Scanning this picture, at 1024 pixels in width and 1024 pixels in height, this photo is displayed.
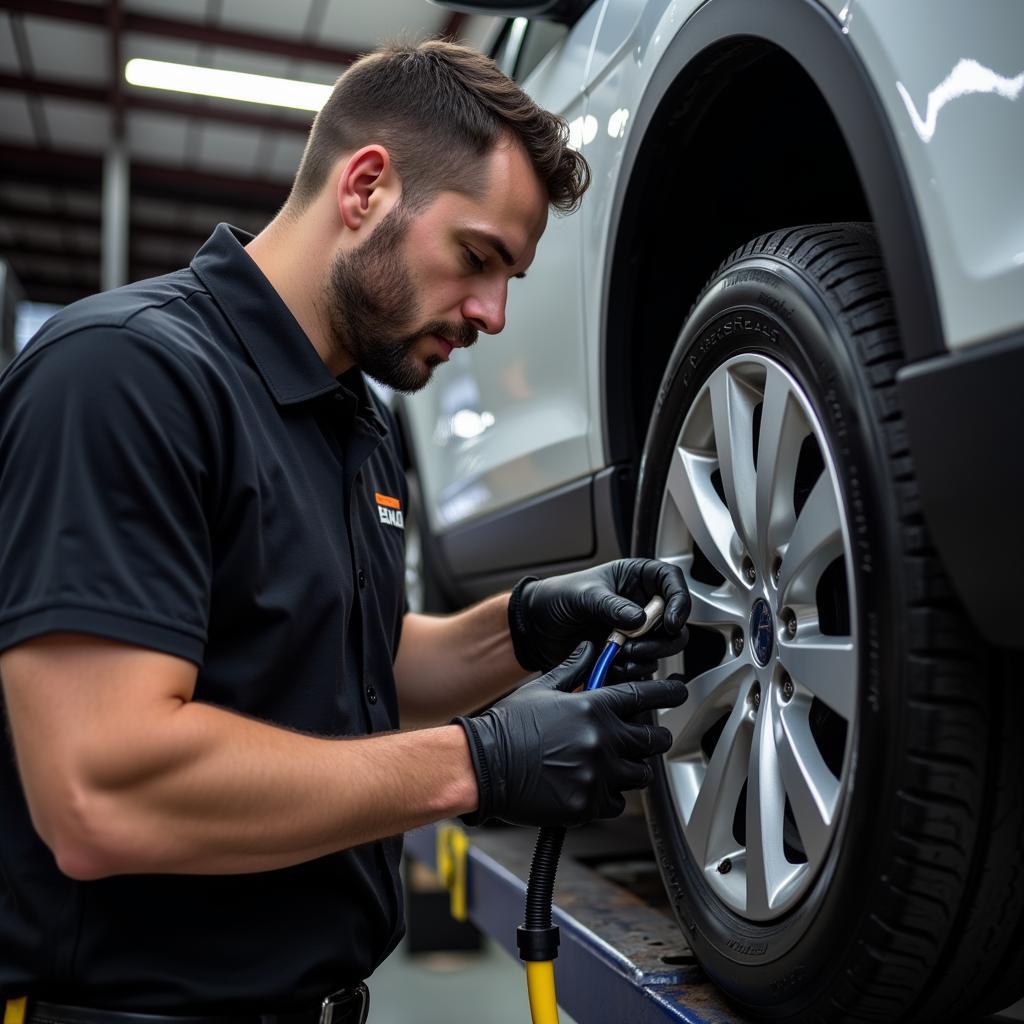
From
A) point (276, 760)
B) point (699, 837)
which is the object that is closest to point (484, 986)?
point (699, 837)

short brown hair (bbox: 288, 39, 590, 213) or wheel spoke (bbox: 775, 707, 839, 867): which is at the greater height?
short brown hair (bbox: 288, 39, 590, 213)

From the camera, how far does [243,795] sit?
920mm

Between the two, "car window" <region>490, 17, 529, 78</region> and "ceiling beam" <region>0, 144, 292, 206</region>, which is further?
"ceiling beam" <region>0, 144, 292, 206</region>

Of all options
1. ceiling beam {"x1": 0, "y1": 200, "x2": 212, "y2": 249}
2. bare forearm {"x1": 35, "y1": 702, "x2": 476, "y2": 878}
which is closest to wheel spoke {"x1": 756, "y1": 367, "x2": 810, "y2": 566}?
bare forearm {"x1": 35, "y1": 702, "x2": 476, "y2": 878}

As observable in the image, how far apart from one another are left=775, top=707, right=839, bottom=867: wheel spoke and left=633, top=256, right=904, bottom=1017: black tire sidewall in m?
0.03

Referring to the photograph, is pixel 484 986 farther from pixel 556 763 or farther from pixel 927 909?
pixel 927 909

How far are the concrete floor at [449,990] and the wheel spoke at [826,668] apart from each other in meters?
2.09

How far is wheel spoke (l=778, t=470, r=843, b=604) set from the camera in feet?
3.01

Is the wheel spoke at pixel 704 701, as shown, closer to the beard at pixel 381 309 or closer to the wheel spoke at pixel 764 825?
the wheel spoke at pixel 764 825

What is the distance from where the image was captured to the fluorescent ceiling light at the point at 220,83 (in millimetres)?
7266

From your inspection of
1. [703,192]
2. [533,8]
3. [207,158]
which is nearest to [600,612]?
[703,192]

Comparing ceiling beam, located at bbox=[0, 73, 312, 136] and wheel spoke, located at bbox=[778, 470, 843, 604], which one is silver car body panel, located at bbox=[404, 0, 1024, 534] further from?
ceiling beam, located at bbox=[0, 73, 312, 136]

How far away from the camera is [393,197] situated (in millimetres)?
1223

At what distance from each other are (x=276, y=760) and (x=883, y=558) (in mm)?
521
